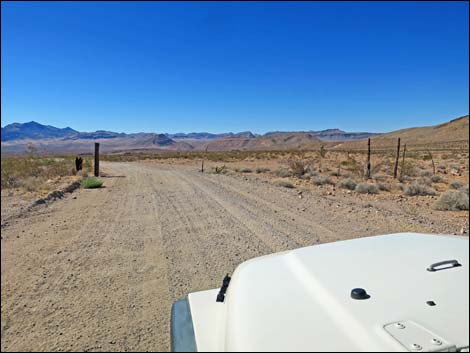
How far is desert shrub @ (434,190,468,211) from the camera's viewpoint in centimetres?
1008

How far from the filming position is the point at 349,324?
4.43 feet

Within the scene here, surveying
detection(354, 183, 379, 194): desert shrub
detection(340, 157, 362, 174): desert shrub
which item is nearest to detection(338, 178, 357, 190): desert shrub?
detection(354, 183, 379, 194): desert shrub

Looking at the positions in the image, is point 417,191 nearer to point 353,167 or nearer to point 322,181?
point 322,181

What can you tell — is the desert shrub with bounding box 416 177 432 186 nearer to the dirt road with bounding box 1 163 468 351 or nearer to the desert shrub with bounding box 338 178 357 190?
the desert shrub with bounding box 338 178 357 190

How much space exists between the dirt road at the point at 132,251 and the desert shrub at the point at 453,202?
86.6 inches

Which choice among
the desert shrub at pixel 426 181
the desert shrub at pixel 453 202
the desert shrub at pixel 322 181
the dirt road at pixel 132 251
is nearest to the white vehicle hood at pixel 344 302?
the dirt road at pixel 132 251

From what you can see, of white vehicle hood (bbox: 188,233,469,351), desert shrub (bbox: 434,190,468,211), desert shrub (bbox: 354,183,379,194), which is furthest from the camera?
desert shrub (bbox: 354,183,379,194)

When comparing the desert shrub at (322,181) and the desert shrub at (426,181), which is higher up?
the desert shrub at (426,181)

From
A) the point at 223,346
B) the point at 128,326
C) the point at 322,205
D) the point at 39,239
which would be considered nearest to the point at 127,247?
the point at 39,239

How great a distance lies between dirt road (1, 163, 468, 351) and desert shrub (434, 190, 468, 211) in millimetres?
2199

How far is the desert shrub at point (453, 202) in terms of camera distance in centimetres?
1008

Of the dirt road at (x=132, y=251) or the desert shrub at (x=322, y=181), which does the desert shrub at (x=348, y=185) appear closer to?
the desert shrub at (x=322, y=181)

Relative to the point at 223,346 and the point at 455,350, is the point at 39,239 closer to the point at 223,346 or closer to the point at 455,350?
the point at 223,346

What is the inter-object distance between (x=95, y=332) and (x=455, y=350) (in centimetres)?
295
